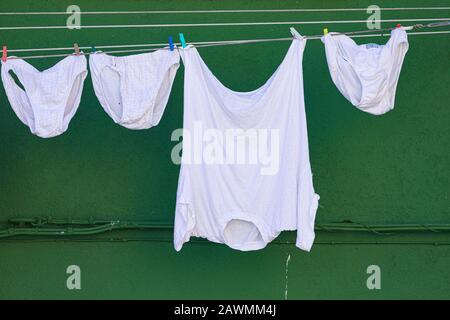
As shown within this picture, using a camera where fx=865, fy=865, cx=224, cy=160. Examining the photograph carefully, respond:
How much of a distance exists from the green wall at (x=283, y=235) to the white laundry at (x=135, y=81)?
0.94m

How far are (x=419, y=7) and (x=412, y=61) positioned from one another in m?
0.46

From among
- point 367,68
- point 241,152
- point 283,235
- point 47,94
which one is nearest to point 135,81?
point 47,94

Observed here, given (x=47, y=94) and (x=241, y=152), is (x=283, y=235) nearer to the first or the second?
(x=241, y=152)

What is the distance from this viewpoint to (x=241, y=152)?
20.4 ft

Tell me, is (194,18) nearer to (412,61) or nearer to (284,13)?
(284,13)

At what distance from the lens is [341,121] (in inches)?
283

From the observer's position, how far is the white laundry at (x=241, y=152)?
20.2 ft

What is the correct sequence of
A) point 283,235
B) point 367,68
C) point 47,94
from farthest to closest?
point 283,235
point 47,94
point 367,68

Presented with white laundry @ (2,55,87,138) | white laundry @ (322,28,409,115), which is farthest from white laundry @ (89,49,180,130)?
white laundry @ (322,28,409,115)

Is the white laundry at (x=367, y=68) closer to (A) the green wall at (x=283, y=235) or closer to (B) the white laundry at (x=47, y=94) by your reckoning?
(A) the green wall at (x=283, y=235)

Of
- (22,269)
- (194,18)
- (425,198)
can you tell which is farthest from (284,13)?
(22,269)

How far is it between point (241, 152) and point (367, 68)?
3.52 ft

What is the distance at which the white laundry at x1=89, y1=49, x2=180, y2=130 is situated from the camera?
617 centimetres

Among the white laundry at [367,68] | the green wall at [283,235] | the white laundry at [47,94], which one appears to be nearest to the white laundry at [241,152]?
the white laundry at [367,68]
